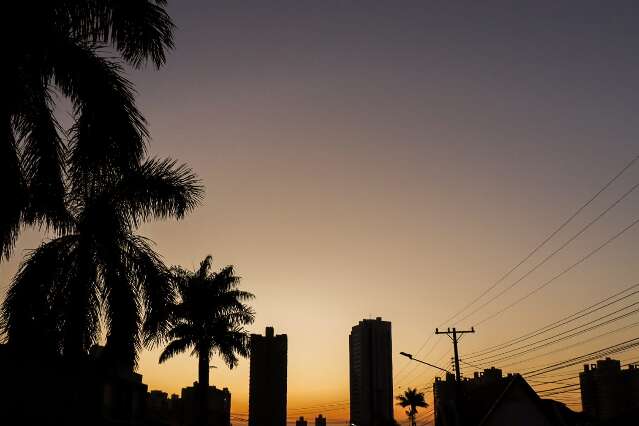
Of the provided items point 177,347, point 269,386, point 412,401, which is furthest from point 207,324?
point 269,386

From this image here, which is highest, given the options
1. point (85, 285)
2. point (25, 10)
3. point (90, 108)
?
point (25, 10)

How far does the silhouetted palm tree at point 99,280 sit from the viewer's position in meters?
19.7

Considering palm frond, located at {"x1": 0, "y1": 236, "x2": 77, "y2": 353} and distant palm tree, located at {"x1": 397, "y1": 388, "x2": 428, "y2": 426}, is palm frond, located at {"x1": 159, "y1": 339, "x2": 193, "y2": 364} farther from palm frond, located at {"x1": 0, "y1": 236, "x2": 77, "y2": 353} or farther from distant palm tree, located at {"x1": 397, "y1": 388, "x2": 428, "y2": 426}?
distant palm tree, located at {"x1": 397, "y1": 388, "x2": 428, "y2": 426}

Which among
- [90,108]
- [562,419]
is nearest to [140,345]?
[90,108]

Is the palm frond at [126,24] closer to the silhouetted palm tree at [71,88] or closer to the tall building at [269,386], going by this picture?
the silhouetted palm tree at [71,88]

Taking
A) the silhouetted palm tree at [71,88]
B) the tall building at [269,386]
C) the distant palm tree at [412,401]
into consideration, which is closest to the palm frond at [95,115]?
the silhouetted palm tree at [71,88]

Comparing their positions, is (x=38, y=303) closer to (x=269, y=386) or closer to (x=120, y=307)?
(x=120, y=307)

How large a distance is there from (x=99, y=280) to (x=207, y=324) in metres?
21.2

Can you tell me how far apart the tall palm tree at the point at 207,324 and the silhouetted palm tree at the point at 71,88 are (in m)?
28.5

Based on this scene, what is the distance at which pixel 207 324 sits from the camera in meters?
41.8

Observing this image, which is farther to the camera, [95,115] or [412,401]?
[412,401]

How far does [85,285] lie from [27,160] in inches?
322

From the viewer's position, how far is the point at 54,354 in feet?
66.4

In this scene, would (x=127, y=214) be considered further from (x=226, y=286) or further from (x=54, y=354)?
(x=226, y=286)
